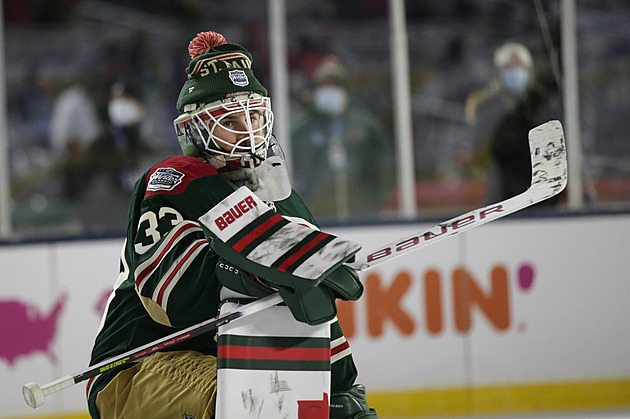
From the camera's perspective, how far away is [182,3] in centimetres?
421

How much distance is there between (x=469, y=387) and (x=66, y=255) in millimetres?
1419

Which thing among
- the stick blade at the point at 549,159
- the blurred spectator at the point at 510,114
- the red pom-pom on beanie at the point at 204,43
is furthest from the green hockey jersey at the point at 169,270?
the blurred spectator at the point at 510,114

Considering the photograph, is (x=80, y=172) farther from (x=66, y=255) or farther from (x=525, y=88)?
(x=525, y=88)

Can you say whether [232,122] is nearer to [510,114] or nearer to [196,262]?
[196,262]

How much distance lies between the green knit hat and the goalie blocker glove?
297 mm

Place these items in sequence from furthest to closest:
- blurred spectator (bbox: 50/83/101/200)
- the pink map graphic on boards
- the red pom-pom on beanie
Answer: blurred spectator (bbox: 50/83/101/200) → the pink map graphic on boards → the red pom-pom on beanie

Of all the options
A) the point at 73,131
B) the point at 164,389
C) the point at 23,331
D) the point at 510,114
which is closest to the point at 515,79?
the point at 510,114

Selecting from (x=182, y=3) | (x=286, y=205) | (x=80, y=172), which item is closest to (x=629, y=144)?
(x=182, y=3)

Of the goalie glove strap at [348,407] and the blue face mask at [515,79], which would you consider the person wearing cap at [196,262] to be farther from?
the blue face mask at [515,79]

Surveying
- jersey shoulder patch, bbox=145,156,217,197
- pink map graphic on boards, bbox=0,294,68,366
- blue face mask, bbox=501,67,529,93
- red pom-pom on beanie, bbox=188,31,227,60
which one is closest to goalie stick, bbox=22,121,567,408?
jersey shoulder patch, bbox=145,156,217,197

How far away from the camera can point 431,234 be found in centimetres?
145

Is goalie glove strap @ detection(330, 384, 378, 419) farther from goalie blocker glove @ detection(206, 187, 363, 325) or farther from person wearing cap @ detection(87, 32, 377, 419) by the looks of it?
goalie blocker glove @ detection(206, 187, 363, 325)

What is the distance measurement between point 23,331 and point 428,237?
7.02 feet

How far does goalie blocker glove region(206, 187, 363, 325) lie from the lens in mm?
1313
